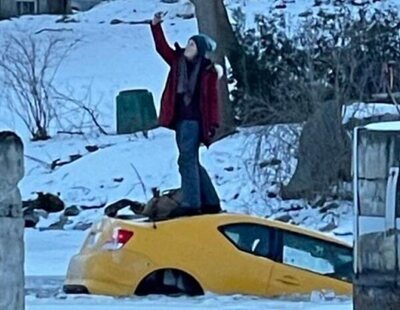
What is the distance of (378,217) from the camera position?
8.46 meters

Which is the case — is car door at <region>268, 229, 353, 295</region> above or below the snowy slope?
above

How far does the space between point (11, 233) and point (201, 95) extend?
8326 mm

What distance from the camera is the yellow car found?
12.9m

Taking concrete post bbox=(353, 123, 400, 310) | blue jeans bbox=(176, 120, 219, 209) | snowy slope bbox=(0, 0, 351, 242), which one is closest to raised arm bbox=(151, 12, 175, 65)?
blue jeans bbox=(176, 120, 219, 209)

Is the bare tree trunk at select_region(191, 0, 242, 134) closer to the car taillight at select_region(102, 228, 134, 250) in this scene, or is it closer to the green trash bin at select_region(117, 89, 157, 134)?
the green trash bin at select_region(117, 89, 157, 134)

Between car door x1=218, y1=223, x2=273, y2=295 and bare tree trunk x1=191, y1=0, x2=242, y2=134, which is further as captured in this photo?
bare tree trunk x1=191, y1=0, x2=242, y2=134

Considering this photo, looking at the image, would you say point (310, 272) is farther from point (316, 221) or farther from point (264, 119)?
point (264, 119)

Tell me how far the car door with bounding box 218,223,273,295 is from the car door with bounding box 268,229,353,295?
0.08 metres

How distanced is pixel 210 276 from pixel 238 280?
0.79 feet

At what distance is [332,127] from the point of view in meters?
19.3

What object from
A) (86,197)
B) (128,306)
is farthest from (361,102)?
(128,306)

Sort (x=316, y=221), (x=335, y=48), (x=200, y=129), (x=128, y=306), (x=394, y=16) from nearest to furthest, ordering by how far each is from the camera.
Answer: (x=128, y=306), (x=200, y=129), (x=316, y=221), (x=335, y=48), (x=394, y=16)

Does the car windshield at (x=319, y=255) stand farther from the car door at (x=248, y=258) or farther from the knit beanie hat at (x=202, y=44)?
the knit beanie hat at (x=202, y=44)

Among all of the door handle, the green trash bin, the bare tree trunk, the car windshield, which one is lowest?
the green trash bin
